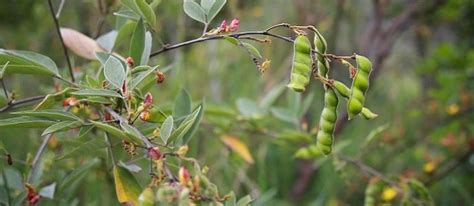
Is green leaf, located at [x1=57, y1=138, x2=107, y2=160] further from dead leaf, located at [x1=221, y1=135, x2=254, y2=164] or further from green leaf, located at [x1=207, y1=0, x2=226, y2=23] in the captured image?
dead leaf, located at [x1=221, y1=135, x2=254, y2=164]

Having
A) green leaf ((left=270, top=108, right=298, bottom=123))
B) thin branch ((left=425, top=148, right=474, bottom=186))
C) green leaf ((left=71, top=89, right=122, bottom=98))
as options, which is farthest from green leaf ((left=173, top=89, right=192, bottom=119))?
thin branch ((left=425, top=148, right=474, bottom=186))

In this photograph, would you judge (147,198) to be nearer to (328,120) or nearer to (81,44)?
(328,120)

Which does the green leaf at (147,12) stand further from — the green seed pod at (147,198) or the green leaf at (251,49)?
the green seed pod at (147,198)

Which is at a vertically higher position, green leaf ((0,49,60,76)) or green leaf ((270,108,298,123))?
green leaf ((0,49,60,76))

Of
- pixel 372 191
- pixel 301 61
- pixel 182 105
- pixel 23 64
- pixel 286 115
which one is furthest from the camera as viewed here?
pixel 286 115

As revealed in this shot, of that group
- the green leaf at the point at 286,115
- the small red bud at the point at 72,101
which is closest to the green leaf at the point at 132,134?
the small red bud at the point at 72,101

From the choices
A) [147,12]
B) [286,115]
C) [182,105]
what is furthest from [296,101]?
[147,12]

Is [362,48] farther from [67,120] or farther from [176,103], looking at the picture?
[67,120]
